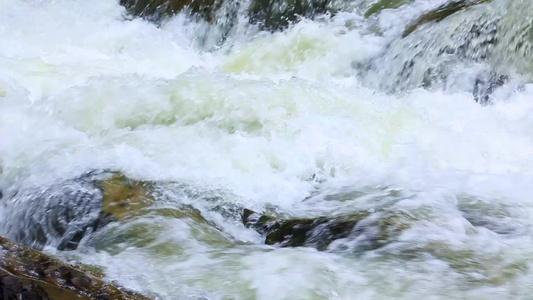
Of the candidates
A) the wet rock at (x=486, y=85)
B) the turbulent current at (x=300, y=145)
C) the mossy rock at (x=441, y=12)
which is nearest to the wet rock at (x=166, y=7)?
the turbulent current at (x=300, y=145)

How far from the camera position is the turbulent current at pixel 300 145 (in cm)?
284

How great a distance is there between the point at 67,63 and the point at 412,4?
3.30 m

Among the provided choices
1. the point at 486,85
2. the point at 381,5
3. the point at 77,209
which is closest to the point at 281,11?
the point at 381,5

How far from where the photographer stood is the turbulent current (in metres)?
2.84

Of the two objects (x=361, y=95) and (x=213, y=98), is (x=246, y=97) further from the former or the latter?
(x=361, y=95)

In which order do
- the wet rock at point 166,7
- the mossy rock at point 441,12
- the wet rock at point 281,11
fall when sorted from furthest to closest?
1. the wet rock at point 166,7
2. the wet rock at point 281,11
3. the mossy rock at point 441,12

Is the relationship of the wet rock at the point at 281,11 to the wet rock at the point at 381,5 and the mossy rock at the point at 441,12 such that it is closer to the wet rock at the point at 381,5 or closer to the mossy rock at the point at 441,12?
the wet rock at the point at 381,5

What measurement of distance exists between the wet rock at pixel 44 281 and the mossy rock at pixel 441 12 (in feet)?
15.2

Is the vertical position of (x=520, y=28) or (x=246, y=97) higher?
(x=520, y=28)

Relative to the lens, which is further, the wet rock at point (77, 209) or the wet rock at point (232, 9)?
the wet rock at point (232, 9)

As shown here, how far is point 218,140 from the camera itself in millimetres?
4695

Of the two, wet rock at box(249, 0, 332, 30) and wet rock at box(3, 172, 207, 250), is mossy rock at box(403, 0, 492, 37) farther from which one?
wet rock at box(3, 172, 207, 250)

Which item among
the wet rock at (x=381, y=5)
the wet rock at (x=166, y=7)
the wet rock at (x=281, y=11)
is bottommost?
the wet rock at (x=166, y=7)

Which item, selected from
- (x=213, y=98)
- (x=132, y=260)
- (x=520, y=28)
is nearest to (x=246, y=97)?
(x=213, y=98)
